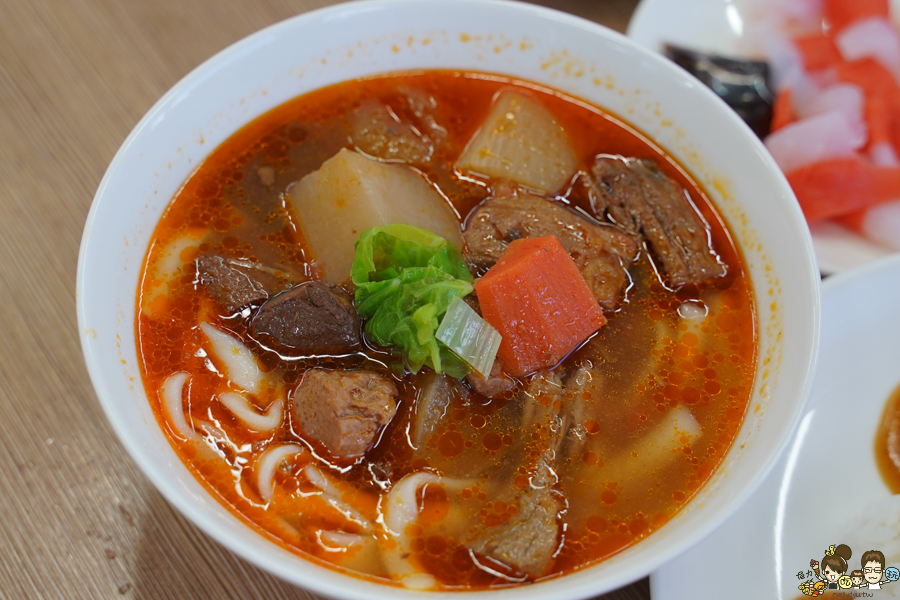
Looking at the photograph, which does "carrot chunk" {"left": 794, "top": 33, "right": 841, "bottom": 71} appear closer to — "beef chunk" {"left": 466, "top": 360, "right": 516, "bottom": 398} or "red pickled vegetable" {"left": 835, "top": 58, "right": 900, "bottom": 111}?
"red pickled vegetable" {"left": 835, "top": 58, "right": 900, "bottom": 111}

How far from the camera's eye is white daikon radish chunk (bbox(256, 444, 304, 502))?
6.15 feet

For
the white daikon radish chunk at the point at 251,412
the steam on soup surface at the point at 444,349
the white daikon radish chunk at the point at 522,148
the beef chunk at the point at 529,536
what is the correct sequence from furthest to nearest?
1. the white daikon radish chunk at the point at 522,148
2. the white daikon radish chunk at the point at 251,412
3. the steam on soup surface at the point at 444,349
4. the beef chunk at the point at 529,536

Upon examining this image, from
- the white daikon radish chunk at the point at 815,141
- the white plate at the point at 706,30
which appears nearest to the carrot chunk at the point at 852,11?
the white plate at the point at 706,30

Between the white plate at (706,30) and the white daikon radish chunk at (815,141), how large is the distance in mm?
302

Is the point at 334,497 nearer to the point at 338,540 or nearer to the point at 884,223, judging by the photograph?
the point at 338,540

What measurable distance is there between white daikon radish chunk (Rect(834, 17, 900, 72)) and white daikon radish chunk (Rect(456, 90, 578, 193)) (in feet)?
5.97

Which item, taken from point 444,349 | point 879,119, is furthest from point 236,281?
point 879,119

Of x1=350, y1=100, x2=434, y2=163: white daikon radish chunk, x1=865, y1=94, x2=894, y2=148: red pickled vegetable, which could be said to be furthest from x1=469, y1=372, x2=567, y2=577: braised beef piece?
x1=865, y1=94, x2=894, y2=148: red pickled vegetable

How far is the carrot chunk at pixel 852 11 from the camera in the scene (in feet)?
11.1

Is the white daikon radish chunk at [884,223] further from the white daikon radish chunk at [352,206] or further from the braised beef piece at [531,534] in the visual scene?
the braised beef piece at [531,534]

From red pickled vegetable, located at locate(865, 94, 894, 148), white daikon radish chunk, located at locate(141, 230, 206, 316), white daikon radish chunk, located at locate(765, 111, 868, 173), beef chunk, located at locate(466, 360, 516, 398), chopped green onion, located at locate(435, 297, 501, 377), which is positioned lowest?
white daikon radish chunk, located at locate(141, 230, 206, 316)

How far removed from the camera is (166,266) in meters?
2.18

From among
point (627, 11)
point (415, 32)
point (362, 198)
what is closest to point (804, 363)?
point (362, 198)

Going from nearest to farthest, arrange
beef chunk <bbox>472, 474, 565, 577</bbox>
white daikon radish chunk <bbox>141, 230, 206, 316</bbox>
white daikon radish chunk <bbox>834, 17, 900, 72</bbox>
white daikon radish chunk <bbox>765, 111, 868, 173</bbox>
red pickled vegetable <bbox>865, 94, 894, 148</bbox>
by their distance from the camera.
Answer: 1. beef chunk <bbox>472, 474, 565, 577</bbox>
2. white daikon radish chunk <bbox>141, 230, 206, 316</bbox>
3. white daikon radish chunk <bbox>765, 111, 868, 173</bbox>
4. red pickled vegetable <bbox>865, 94, 894, 148</bbox>
5. white daikon radish chunk <bbox>834, 17, 900, 72</bbox>
